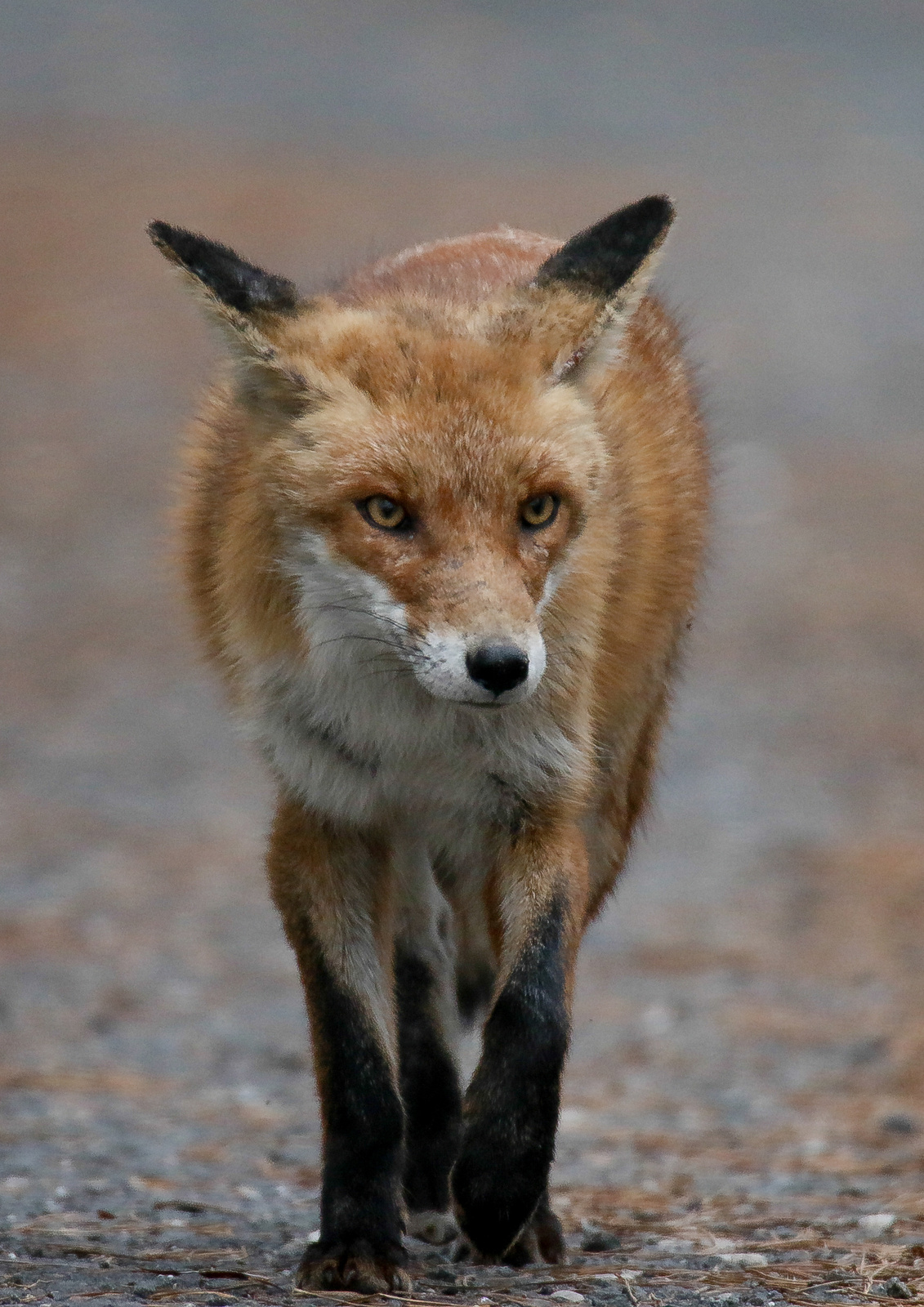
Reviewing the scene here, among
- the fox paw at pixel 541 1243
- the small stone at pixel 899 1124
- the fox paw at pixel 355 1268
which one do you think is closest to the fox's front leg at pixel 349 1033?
the fox paw at pixel 355 1268

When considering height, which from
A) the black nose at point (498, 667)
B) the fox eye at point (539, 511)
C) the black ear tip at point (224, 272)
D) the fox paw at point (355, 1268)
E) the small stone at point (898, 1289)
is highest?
the black ear tip at point (224, 272)

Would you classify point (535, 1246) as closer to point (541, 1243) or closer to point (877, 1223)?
point (541, 1243)

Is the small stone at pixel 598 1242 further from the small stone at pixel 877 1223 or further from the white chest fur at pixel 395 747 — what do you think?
the white chest fur at pixel 395 747

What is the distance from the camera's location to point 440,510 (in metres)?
5.08

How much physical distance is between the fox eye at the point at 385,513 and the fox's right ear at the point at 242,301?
487 millimetres

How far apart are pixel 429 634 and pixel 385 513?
40 cm

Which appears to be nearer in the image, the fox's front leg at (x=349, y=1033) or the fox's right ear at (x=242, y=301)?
the fox's right ear at (x=242, y=301)

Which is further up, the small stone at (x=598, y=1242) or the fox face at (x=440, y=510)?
the fox face at (x=440, y=510)

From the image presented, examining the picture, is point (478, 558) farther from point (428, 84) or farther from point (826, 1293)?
point (428, 84)

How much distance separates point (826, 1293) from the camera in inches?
215

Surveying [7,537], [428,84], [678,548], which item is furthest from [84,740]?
[428,84]

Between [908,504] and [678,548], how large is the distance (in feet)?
47.4

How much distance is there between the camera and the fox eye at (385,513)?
16.8ft

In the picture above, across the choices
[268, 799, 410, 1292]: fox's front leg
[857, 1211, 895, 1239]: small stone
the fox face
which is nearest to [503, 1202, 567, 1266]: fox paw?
[268, 799, 410, 1292]: fox's front leg
